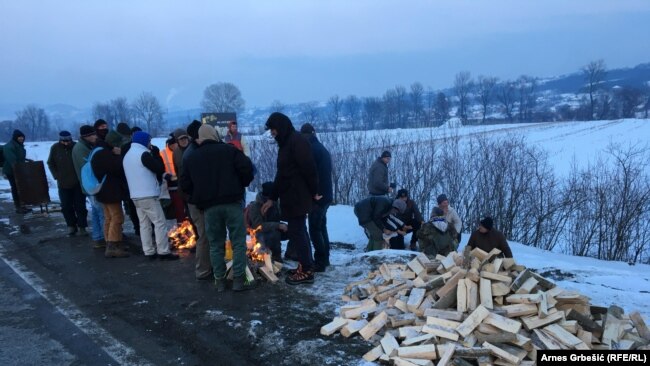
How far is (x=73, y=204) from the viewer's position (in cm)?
828

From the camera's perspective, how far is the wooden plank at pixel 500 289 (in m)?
4.20

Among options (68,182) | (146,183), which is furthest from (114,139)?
(146,183)

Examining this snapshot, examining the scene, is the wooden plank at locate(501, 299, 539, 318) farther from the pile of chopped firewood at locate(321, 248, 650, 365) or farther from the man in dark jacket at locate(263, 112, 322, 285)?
the man in dark jacket at locate(263, 112, 322, 285)

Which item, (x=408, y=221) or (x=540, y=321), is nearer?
(x=540, y=321)

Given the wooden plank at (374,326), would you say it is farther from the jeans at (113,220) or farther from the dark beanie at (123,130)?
the dark beanie at (123,130)

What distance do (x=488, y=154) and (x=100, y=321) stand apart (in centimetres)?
1450

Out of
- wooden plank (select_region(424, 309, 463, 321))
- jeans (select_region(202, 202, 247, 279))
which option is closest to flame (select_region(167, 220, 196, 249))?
jeans (select_region(202, 202, 247, 279))

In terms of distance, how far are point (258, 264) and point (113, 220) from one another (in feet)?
8.81

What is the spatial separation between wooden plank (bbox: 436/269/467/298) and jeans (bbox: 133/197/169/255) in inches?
163

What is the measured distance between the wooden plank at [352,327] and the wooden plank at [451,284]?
81 centimetres

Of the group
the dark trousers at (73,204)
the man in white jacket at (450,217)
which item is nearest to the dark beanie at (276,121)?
the man in white jacket at (450,217)

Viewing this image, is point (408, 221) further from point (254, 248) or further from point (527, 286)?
point (527, 286)

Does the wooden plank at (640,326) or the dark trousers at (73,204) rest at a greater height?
the dark trousers at (73,204)

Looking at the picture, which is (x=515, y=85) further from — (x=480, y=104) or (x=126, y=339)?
(x=126, y=339)
